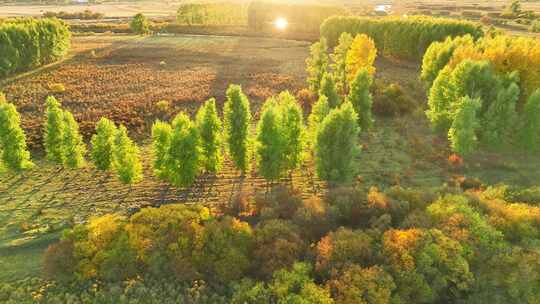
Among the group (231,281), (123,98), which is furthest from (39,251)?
(123,98)

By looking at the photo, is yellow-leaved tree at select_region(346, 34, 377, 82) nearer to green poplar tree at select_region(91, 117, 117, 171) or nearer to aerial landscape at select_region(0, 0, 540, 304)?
aerial landscape at select_region(0, 0, 540, 304)

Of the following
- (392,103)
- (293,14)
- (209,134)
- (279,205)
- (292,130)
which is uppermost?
(293,14)

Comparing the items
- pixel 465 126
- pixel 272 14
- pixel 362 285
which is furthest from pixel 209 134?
pixel 272 14

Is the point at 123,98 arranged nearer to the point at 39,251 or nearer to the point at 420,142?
the point at 39,251

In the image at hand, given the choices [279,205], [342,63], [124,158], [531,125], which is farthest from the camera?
[342,63]

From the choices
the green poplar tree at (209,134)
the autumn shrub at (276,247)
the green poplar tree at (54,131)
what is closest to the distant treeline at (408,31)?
the green poplar tree at (209,134)

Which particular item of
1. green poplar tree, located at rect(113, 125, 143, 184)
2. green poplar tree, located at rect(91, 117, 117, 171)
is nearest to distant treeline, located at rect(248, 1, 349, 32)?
green poplar tree, located at rect(91, 117, 117, 171)

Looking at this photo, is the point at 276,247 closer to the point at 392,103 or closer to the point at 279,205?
the point at 279,205
